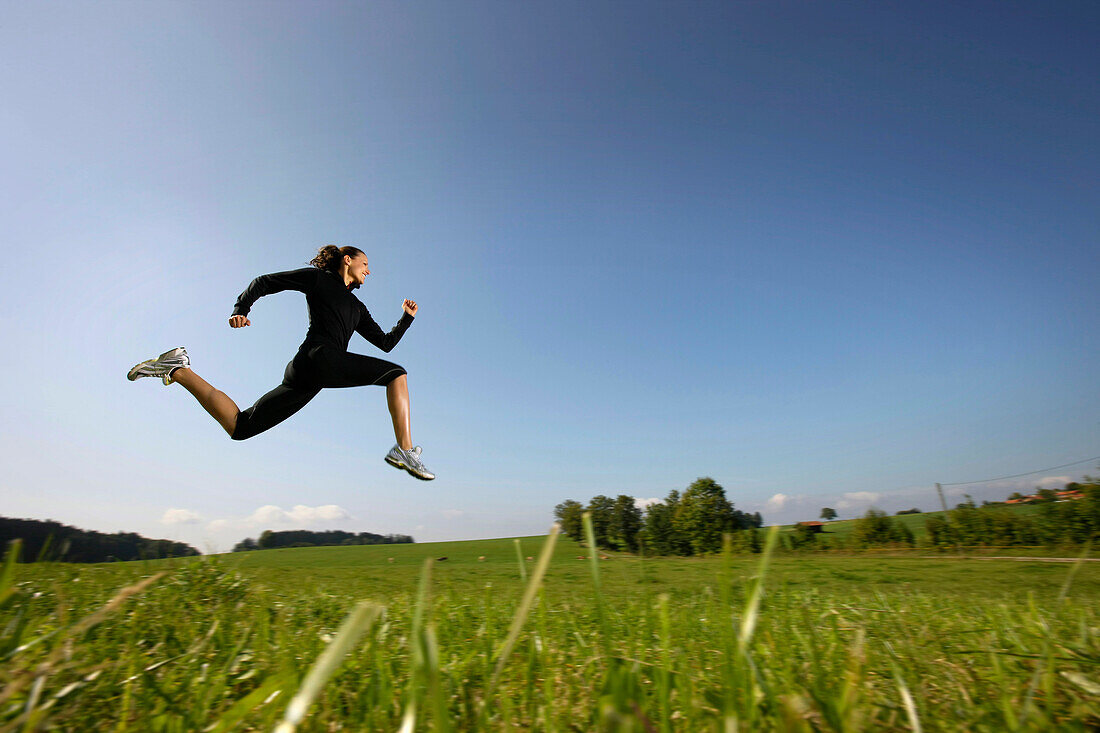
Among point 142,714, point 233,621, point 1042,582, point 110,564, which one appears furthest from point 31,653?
point 1042,582

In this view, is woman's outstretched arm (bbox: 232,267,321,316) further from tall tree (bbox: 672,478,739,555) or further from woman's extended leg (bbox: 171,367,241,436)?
tall tree (bbox: 672,478,739,555)

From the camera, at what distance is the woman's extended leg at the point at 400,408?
4.03 m

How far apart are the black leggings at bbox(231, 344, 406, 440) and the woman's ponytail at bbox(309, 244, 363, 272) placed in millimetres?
1008

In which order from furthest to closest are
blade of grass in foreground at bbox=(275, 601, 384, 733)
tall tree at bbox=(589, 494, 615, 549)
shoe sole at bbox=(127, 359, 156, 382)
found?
shoe sole at bbox=(127, 359, 156, 382), tall tree at bbox=(589, 494, 615, 549), blade of grass in foreground at bbox=(275, 601, 384, 733)

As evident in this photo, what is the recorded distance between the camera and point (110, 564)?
4.06 metres

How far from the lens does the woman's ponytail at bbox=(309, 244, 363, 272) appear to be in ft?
15.0

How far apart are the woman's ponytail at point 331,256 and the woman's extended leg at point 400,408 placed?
1.37 meters

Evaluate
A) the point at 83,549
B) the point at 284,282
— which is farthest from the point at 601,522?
the point at 284,282

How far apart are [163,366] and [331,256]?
1643mm

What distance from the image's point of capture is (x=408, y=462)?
4.08 metres

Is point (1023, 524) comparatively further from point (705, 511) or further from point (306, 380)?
point (306, 380)

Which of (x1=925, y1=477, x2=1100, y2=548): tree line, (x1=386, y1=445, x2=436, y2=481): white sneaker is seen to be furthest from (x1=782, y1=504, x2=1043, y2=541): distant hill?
(x1=386, y1=445, x2=436, y2=481): white sneaker

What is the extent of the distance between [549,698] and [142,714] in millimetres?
828

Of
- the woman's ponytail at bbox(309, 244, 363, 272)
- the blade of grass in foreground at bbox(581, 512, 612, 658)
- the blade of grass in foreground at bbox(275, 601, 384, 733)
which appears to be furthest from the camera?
the woman's ponytail at bbox(309, 244, 363, 272)
